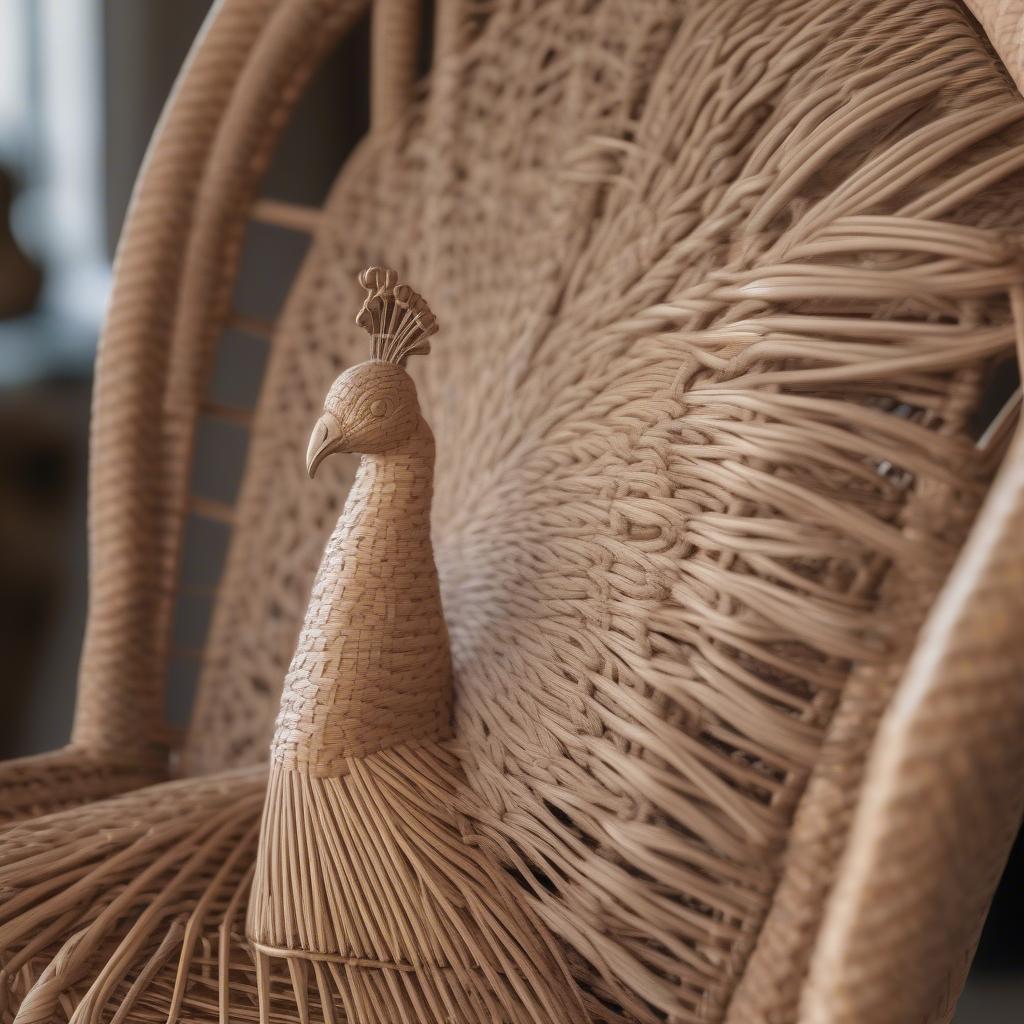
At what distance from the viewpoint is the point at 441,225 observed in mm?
819

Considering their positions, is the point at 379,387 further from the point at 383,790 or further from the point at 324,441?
the point at 383,790

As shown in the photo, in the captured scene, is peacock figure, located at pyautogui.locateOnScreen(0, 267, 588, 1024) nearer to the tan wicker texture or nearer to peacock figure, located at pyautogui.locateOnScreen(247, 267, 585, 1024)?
peacock figure, located at pyautogui.locateOnScreen(247, 267, 585, 1024)

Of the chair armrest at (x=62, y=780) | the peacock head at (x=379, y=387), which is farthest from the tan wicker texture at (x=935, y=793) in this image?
the chair armrest at (x=62, y=780)

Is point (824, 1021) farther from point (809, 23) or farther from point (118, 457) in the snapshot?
point (118, 457)

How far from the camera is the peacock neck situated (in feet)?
1.59

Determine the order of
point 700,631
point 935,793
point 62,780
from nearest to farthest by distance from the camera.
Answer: point 935,793, point 700,631, point 62,780

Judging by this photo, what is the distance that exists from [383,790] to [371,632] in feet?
0.23

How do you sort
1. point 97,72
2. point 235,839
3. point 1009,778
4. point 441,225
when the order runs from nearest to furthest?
point 1009,778 → point 235,839 → point 441,225 → point 97,72

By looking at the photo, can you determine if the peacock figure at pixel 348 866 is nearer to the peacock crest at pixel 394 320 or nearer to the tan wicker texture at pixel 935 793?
the peacock crest at pixel 394 320

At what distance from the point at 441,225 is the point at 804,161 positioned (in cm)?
41

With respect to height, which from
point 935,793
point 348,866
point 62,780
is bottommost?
point 62,780

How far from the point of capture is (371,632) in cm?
49

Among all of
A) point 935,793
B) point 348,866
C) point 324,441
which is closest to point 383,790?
point 348,866

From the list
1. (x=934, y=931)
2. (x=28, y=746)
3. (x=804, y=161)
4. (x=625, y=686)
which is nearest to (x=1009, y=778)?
(x=934, y=931)
